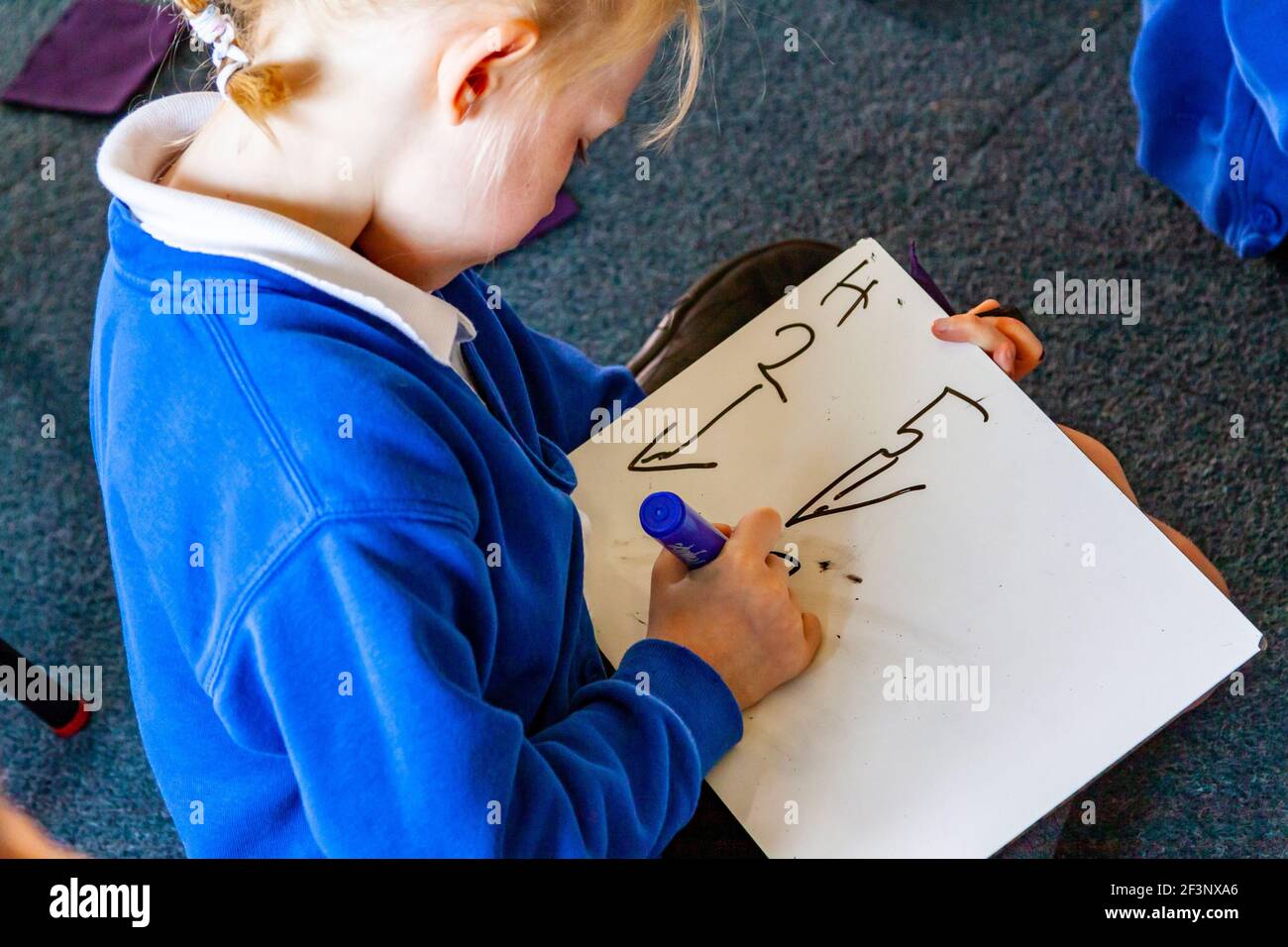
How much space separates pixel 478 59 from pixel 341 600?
208 mm

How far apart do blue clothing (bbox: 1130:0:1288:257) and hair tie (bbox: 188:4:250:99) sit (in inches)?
27.7

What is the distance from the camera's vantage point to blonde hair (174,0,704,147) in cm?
45

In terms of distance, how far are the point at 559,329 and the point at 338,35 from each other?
2.14ft

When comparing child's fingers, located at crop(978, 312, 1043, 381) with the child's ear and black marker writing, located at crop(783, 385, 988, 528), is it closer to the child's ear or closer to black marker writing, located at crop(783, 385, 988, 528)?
black marker writing, located at crop(783, 385, 988, 528)

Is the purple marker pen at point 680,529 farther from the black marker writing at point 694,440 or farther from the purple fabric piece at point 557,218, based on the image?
the purple fabric piece at point 557,218

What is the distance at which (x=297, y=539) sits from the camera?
421 mm

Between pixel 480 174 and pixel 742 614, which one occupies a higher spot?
pixel 480 174

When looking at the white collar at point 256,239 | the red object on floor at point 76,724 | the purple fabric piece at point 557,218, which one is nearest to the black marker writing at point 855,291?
the white collar at point 256,239

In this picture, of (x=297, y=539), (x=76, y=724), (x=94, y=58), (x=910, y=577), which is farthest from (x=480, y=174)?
(x=94, y=58)

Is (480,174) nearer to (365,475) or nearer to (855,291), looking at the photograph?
(365,475)

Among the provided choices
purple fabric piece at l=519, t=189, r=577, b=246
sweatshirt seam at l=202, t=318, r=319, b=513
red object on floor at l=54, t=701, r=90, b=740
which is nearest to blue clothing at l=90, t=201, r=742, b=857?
sweatshirt seam at l=202, t=318, r=319, b=513

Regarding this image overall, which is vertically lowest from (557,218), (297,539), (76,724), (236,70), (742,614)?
(76,724)

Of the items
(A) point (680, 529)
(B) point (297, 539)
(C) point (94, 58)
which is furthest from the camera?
(C) point (94, 58)
